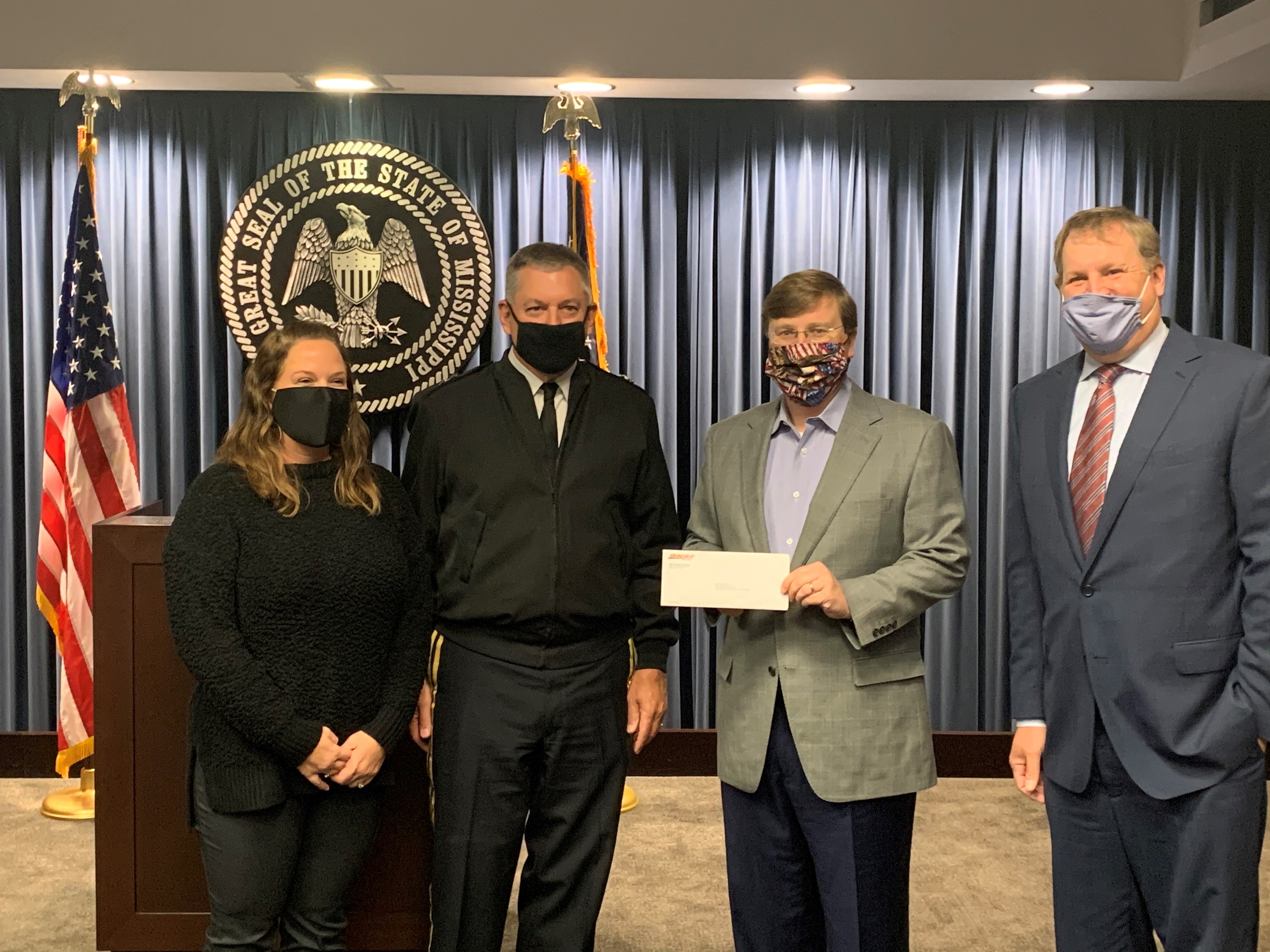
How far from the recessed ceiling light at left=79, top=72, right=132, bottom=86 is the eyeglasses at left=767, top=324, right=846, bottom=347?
2.72 metres

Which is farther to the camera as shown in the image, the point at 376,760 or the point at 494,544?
the point at 494,544

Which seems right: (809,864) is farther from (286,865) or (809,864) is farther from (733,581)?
(286,865)

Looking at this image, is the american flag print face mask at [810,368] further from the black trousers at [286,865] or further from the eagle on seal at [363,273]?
the eagle on seal at [363,273]

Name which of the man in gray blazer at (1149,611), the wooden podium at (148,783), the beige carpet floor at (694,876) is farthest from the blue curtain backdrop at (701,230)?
the man in gray blazer at (1149,611)

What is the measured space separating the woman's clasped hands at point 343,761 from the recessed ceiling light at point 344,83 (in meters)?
2.52

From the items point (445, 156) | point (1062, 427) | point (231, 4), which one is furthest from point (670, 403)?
point (1062, 427)

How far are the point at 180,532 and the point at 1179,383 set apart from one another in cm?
162

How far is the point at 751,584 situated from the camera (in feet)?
7.30

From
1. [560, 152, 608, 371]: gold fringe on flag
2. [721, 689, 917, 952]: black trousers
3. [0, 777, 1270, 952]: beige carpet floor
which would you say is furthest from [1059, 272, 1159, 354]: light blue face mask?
[560, 152, 608, 371]: gold fringe on flag

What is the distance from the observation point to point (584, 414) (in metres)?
2.53

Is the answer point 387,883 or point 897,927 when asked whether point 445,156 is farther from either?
point 897,927

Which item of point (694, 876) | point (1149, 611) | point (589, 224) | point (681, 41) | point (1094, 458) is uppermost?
point (681, 41)

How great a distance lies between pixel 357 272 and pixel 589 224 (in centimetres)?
81

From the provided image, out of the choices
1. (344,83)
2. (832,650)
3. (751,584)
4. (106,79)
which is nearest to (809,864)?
(832,650)
